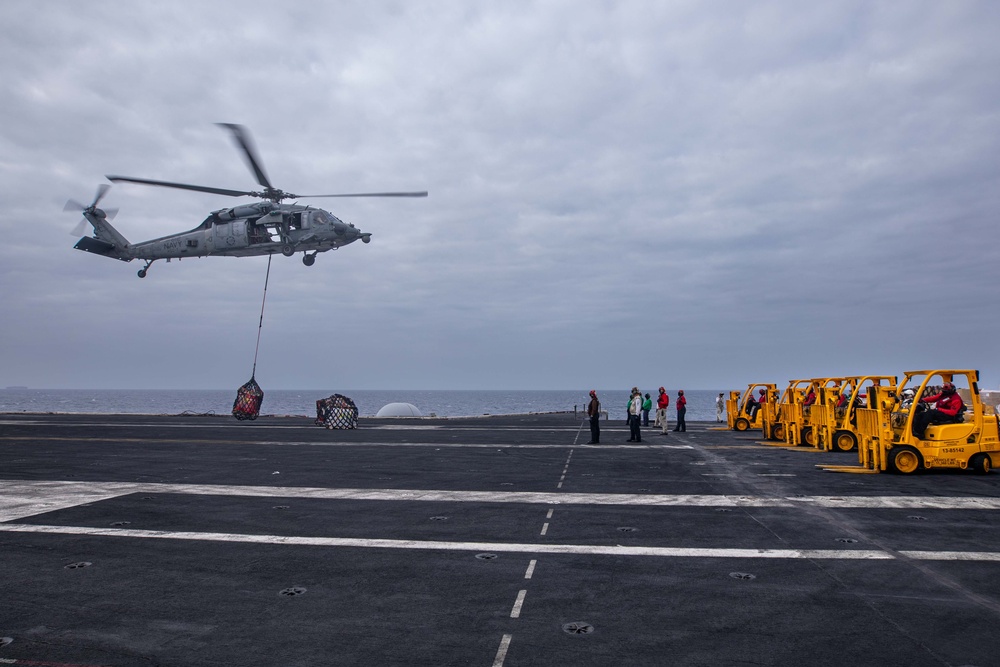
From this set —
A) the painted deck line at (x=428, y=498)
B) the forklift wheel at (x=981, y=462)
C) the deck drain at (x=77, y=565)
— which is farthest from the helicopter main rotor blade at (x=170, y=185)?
the forklift wheel at (x=981, y=462)

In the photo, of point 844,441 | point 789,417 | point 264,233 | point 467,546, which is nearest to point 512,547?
point 467,546

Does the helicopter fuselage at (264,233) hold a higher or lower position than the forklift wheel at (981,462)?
higher

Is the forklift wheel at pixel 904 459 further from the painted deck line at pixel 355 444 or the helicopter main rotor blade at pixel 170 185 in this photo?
the helicopter main rotor blade at pixel 170 185

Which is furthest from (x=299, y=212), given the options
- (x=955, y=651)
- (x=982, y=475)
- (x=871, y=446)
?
(x=955, y=651)

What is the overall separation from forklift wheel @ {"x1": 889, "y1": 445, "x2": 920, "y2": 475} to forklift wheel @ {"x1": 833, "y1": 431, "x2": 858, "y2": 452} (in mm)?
5764

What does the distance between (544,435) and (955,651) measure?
871 inches

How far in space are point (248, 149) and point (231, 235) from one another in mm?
7357

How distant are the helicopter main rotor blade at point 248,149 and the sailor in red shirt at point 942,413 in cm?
2211

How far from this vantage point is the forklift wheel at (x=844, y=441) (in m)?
20.2

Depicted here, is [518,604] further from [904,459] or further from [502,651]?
[904,459]

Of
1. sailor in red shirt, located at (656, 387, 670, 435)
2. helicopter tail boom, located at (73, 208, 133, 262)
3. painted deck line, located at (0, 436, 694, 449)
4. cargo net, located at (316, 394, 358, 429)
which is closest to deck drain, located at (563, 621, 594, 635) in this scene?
painted deck line, located at (0, 436, 694, 449)

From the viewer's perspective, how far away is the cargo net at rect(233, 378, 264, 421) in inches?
1470

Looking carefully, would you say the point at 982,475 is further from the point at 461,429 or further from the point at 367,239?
→ the point at 367,239

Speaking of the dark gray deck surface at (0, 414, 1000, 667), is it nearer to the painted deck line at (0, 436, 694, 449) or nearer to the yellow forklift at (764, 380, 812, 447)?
the painted deck line at (0, 436, 694, 449)
